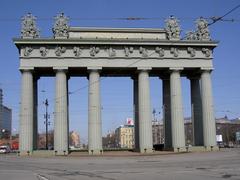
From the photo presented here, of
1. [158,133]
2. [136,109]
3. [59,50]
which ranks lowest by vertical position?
[158,133]

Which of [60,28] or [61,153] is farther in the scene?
[60,28]

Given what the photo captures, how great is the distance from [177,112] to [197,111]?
5.98 metres

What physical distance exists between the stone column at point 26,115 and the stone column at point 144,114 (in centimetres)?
1517

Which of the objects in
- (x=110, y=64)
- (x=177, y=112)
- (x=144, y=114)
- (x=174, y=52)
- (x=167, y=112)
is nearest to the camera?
(x=144, y=114)

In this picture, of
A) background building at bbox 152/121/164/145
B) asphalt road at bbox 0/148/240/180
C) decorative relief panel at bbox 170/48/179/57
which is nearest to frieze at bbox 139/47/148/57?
decorative relief panel at bbox 170/48/179/57

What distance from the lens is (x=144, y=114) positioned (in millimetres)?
64500

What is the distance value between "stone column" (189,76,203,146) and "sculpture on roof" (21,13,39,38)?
24813 mm

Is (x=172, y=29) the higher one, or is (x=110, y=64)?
(x=172, y=29)

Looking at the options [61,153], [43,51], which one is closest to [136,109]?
[61,153]

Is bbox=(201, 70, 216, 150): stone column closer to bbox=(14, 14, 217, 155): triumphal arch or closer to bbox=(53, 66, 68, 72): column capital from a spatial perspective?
bbox=(14, 14, 217, 155): triumphal arch

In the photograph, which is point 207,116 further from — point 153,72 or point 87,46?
point 87,46

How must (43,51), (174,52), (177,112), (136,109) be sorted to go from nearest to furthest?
1. (43,51)
2. (177,112)
3. (174,52)
4. (136,109)

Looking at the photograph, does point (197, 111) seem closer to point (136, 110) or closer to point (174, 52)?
point (136, 110)

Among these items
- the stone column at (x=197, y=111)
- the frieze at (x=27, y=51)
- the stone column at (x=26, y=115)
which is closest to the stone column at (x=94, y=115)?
the stone column at (x=26, y=115)
